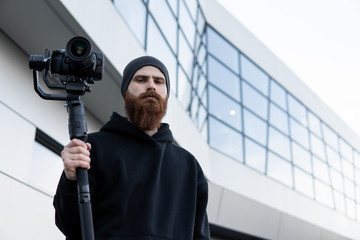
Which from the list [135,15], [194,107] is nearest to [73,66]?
[135,15]

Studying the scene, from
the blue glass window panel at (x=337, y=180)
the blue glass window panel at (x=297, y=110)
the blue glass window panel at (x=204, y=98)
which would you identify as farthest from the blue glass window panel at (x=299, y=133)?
the blue glass window panel at (x=204, y=98)

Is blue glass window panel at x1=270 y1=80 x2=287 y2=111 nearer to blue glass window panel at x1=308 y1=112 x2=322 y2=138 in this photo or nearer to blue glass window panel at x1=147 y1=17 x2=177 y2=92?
blue glass window panel at x1=308 y1=112 x2=322 y2=138

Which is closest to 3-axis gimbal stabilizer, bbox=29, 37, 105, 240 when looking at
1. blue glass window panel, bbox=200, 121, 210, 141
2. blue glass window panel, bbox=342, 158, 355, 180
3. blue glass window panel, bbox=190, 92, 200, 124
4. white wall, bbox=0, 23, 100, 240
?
white wall, bbox=0, 23, 100, 240

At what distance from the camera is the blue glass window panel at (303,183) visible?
694 inches

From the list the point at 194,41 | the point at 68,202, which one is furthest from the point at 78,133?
the point at 194,41

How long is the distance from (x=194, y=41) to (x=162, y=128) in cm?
1104

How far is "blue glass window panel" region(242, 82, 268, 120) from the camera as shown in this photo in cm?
1616

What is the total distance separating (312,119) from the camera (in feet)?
70.0

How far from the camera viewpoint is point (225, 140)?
549 inches

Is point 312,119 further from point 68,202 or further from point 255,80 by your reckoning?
point 68,202

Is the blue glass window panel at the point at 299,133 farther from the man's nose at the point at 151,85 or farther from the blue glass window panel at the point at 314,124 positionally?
the man's nose at the point at 151,85

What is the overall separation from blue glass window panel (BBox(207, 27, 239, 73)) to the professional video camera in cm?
1326

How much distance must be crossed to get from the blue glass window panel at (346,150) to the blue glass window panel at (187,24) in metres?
14.6

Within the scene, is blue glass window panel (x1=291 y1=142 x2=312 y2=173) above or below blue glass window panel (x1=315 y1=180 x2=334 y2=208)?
above
